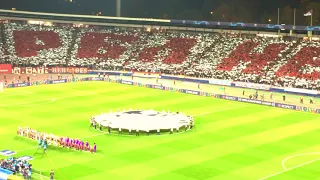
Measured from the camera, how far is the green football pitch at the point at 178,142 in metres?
46.6

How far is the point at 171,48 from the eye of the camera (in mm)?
132375

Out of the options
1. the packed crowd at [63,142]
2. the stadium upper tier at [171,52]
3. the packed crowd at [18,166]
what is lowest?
the packed crowd at [18,166]

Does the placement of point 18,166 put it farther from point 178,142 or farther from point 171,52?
point 171,52

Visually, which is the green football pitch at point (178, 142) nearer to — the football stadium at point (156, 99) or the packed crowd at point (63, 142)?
the football stadium at point (156, 99)

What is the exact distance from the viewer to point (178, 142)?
5734cm

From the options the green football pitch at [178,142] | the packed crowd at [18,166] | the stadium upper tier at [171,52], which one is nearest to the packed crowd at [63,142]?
the green football pitch at [178,142]

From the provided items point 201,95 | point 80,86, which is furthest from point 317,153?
point 80,86

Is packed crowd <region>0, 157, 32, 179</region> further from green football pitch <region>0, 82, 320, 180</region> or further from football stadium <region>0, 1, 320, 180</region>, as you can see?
green football pitch <region>0, 82, 320, 180</region>

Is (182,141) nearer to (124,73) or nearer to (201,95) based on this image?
(201,95)

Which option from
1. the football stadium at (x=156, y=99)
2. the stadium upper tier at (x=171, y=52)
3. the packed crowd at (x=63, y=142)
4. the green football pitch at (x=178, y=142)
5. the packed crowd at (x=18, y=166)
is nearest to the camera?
the packed crowd at (x=18, y=166)

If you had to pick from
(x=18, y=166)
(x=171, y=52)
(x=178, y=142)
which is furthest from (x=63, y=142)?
(x=171, y=52)

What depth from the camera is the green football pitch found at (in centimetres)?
4656

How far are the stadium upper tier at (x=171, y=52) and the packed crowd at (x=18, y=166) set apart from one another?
215 ft

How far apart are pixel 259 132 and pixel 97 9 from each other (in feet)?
345
